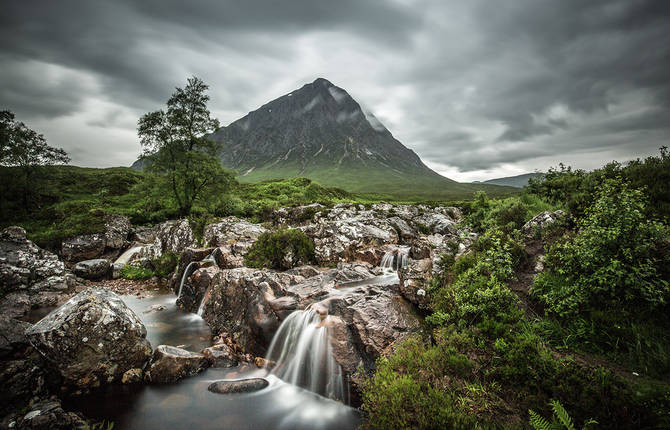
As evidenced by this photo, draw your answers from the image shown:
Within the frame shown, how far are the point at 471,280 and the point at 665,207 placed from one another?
5.02 m

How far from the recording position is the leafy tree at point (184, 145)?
24.0 meters

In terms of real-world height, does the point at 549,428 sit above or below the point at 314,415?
above

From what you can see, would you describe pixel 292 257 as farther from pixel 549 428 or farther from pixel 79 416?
pixel 549 428

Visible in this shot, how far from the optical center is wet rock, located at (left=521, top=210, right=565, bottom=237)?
8.38m

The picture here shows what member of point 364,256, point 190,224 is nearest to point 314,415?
point 364,256

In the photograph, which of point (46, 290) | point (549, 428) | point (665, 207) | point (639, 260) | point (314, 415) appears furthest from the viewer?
point (46, 290)

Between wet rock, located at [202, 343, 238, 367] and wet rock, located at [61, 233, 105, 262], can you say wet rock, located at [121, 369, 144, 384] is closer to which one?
wet rock, located at [202, 343, 238, 367]

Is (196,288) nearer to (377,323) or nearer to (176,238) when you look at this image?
A: (176,238)

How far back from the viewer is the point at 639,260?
487 cm

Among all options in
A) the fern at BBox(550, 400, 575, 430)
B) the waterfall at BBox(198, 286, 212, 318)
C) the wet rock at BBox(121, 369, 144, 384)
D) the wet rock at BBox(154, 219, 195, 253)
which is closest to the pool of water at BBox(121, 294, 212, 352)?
the waterfall at BBox(198, 286, 212, 318)

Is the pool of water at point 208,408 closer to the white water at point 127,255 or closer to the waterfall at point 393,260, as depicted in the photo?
the waterfall at point 393,260

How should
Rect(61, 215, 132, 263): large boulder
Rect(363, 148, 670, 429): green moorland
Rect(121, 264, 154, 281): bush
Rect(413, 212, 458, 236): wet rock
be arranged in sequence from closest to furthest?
Rect(363, 148, 670, 429): green moorland < Rect(121, 264, 154, 281): bush < Rect(61, 215, 132, 263): large boulder < Rect(413, 212, 458, 236): wet rock

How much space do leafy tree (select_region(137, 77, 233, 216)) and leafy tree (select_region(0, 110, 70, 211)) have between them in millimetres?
15497

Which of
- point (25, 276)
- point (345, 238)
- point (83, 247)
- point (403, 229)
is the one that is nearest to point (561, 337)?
point (345, 238)
